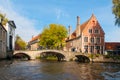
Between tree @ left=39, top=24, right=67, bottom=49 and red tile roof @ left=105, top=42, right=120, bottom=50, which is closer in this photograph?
red tile roof @ left=105, top=42, right=120, bottom=50

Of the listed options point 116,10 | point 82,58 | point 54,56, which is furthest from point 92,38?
→ point 116,10

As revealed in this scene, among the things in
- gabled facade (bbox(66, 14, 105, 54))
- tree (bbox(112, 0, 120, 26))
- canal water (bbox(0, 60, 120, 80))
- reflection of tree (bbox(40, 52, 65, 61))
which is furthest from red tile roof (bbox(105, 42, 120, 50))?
canal water (bbox(0, 60, 120, 80))

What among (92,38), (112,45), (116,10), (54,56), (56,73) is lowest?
(56,73)

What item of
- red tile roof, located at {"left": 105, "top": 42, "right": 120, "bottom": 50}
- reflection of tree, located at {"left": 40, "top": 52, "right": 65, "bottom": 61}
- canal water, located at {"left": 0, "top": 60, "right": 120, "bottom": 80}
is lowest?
canal water, located at {"left": 0, "top": 60, "right": 120, "bottom": 80}

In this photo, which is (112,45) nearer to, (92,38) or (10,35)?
(92,38)

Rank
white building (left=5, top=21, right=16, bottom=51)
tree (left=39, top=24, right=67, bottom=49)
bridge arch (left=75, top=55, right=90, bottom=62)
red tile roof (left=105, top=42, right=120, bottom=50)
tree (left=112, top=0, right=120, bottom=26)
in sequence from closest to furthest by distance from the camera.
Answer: tree (left=112, top=0, right=120, bottom=26) < bridge arch (left=75, top=55, right=90, bottom=62) < red tile roof (left=105, top=42, right=120, bottom=50) < white building (left=5, top=21, right=16, bottom=51) < tree (left=39, top=24, right=67, bottom=49)

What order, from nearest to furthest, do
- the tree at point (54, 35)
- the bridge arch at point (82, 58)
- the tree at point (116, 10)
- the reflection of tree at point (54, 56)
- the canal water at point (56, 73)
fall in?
1. the canal water at point (56, 73)
2. the tree at point (116, 10)
3. the bridge arch at point (82, 58)
4. the reflection of tree at point (54, 56)
5. the tree at point (54, 35)

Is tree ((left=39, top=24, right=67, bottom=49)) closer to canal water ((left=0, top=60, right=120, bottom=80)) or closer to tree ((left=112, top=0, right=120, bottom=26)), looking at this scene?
tree ((left=112, top=0, right=120, bottom=26))

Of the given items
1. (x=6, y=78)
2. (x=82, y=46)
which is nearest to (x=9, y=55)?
(x=82, y=46)

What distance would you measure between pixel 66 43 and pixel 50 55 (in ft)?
20.6

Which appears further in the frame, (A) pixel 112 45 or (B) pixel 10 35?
(B) pixel 10 35

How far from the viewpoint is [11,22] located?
6569 cm

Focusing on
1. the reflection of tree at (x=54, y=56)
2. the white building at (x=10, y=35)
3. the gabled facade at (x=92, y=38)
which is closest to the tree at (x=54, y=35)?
the reflection of tree at (x=54, y=56)

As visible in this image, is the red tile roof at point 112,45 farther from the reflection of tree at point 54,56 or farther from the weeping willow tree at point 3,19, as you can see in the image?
the weeping willow tree at point 3,19
